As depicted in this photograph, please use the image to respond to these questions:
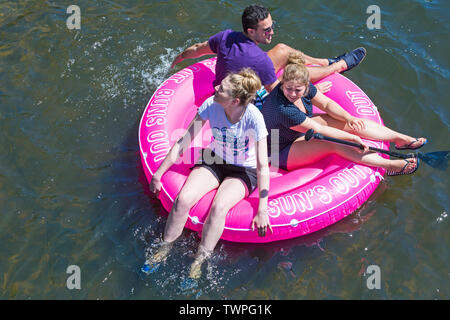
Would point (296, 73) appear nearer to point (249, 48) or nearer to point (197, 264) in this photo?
point (249, 48)

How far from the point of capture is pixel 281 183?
4.52 m

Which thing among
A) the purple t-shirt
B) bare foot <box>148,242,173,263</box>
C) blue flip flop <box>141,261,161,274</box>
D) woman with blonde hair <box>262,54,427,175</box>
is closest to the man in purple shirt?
the purple t-shirt

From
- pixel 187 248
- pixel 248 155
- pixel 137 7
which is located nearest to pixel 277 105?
pixel 248 155

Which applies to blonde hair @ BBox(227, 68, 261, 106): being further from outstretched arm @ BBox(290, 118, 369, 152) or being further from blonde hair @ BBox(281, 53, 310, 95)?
outstretched arm @ BBox(290, 118, 369, 152)

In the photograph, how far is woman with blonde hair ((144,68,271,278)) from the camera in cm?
387

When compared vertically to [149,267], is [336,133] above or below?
above

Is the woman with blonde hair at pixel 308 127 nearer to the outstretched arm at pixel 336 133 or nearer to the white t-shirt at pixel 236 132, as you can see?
the outstretched arm at pixel 336 133

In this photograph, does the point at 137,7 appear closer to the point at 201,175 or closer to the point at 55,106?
the point at 55,106

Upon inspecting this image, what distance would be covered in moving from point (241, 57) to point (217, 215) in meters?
1.65

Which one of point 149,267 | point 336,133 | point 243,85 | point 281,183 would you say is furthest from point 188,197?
point 336,133

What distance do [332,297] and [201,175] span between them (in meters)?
1.68

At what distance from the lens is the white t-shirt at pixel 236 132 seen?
3941mm

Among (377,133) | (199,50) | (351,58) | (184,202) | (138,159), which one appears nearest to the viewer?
(184,202)

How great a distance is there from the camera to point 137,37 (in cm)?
681
